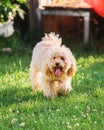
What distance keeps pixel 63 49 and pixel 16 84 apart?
1349 millimetres

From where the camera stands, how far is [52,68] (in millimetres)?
6688

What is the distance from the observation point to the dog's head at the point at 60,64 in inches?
261

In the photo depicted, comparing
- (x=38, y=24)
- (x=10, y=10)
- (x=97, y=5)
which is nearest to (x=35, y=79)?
(x=97, y=5)

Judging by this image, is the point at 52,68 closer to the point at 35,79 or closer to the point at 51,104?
the point at 51,104

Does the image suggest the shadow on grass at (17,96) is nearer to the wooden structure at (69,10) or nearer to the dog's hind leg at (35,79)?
the dog's hind leg at (35,79)

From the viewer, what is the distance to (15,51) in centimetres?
1069

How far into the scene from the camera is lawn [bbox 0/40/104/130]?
581cm

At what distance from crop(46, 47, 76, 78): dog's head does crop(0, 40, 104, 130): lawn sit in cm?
34

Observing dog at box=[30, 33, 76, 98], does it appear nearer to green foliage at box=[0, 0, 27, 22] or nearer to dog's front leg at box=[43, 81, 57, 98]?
dog's front leg at box=[43, 81, 57, 98]

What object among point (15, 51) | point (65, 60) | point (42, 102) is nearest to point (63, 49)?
point (65, 60)

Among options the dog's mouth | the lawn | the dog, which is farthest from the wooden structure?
the dog's mouth

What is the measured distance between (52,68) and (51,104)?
0.43m

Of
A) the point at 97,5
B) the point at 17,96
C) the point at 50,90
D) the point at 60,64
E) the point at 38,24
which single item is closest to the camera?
the point at 60,64

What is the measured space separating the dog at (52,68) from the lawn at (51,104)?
122mm
